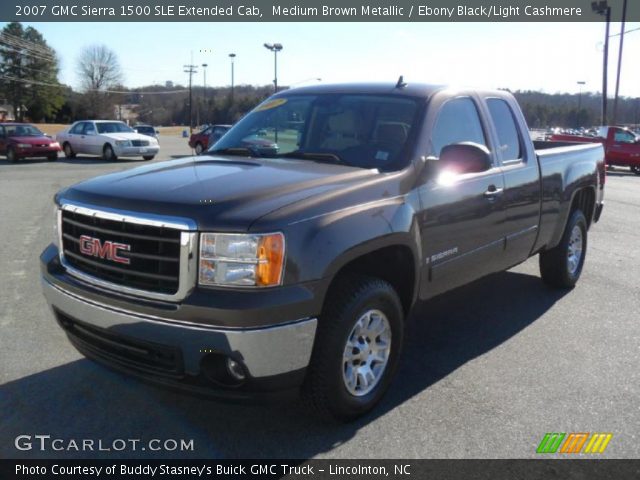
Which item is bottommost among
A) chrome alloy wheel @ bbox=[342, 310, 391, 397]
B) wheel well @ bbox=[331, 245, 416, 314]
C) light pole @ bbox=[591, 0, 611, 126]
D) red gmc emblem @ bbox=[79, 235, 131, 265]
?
chrome alloy wheel @ bbox=[342, 310, 391, 397]

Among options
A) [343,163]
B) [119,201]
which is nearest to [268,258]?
[119,201]

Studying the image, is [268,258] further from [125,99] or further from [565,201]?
[125,99]

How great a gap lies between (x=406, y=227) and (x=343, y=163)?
2.14ft

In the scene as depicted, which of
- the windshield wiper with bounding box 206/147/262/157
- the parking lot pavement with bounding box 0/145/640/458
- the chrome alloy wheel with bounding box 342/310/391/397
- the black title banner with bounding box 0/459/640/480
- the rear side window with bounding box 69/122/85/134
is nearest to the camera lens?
the black title banner with bounding box 0/459/640/480

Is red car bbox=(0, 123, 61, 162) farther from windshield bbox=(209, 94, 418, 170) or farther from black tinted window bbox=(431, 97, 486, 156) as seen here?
black tinted window bbox=(431, 97, 486, 156)

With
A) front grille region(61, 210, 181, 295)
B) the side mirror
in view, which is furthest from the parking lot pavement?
the side mirror

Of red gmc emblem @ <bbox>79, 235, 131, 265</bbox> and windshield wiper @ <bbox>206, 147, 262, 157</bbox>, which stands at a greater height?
windshield wiper @ <bbox>206, 147, 262, 157</bbox>

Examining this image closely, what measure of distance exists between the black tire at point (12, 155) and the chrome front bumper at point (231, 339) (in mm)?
25082

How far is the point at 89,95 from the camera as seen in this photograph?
3893 inches

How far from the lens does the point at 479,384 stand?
4168mm

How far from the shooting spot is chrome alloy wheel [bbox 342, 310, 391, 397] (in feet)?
11.6

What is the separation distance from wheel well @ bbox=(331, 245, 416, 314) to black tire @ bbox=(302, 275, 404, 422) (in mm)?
158

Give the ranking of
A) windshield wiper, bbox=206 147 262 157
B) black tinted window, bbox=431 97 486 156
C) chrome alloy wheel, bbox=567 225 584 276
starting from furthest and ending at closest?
chrome alloy wheel, bbox=567 225 584 276 → windshield wiper, bbox=206 147 262 157 → black tinted window, bbox=431 97 486 156

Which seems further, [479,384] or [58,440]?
[479,384]
